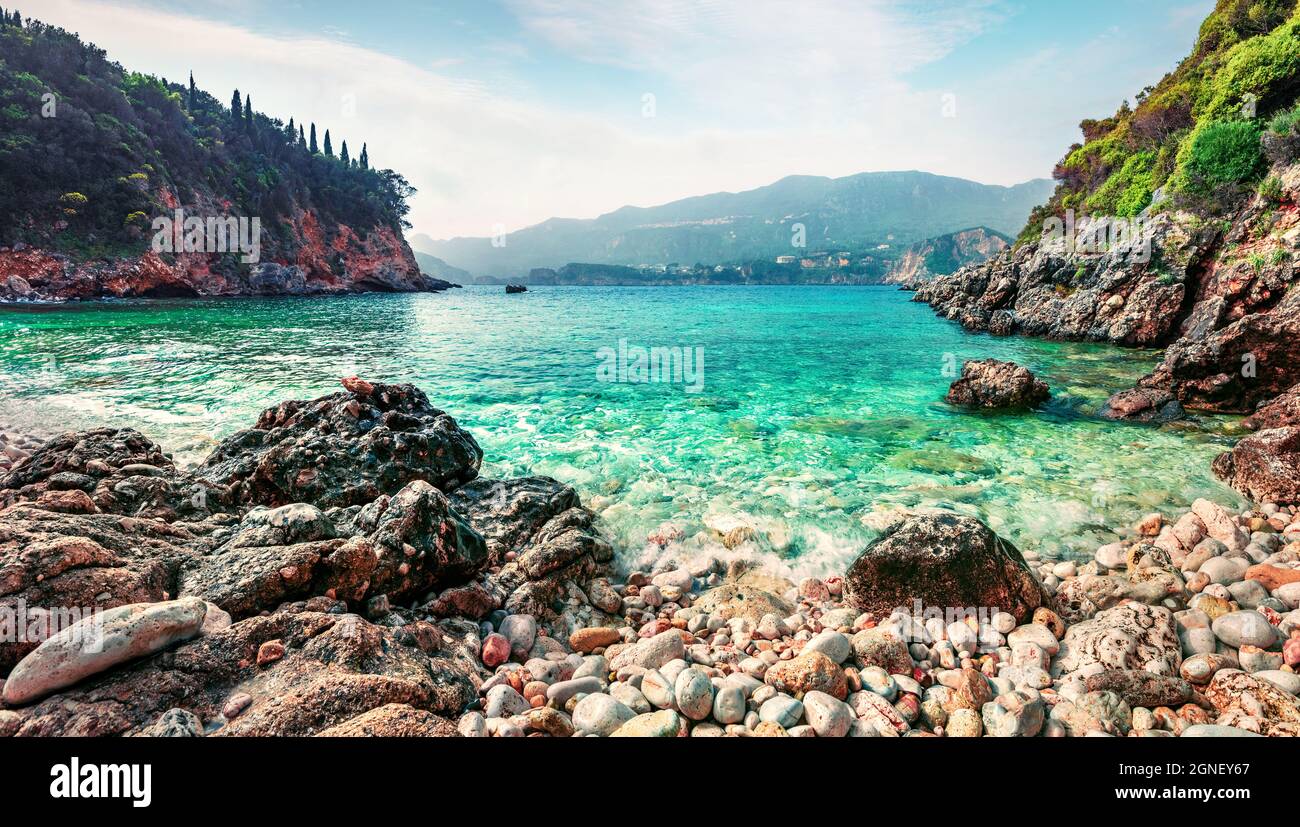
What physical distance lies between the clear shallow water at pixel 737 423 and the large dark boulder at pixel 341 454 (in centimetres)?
192

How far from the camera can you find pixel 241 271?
71875 millimetres

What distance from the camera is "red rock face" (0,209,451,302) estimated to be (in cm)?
5178

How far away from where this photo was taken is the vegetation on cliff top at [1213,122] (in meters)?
23.2

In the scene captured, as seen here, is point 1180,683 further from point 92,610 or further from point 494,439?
point 494,439

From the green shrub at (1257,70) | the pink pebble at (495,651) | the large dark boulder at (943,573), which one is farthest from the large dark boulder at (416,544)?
the green shrub at (1257,70)

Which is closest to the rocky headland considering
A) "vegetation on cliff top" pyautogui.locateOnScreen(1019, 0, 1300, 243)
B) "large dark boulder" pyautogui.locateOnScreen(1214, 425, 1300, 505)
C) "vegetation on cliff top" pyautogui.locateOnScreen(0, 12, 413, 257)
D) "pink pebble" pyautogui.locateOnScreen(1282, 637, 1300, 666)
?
"pink pebble" pyautogui.locateOnScreen(1282, 637, 1300, 666)

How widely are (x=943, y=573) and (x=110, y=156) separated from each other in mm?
94783

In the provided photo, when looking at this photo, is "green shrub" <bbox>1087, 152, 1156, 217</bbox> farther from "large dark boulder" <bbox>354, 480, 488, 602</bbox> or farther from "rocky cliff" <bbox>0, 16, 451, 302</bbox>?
"rocky cliff" <bbox>0, 16, 451, 302</bbox>

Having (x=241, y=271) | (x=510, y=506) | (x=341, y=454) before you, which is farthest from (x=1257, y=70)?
(x=241, y=271)

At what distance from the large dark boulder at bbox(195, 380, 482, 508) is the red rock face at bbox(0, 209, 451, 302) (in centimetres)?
Result: 6770

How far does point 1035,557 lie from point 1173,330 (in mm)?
27763

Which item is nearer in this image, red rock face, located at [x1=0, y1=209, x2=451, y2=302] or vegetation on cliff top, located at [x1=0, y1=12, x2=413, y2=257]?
red rock face, located at [x1=0, y1=209, x2=451, y2=302]

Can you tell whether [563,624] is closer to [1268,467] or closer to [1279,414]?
[1268,467]

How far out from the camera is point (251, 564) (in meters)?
4.90
